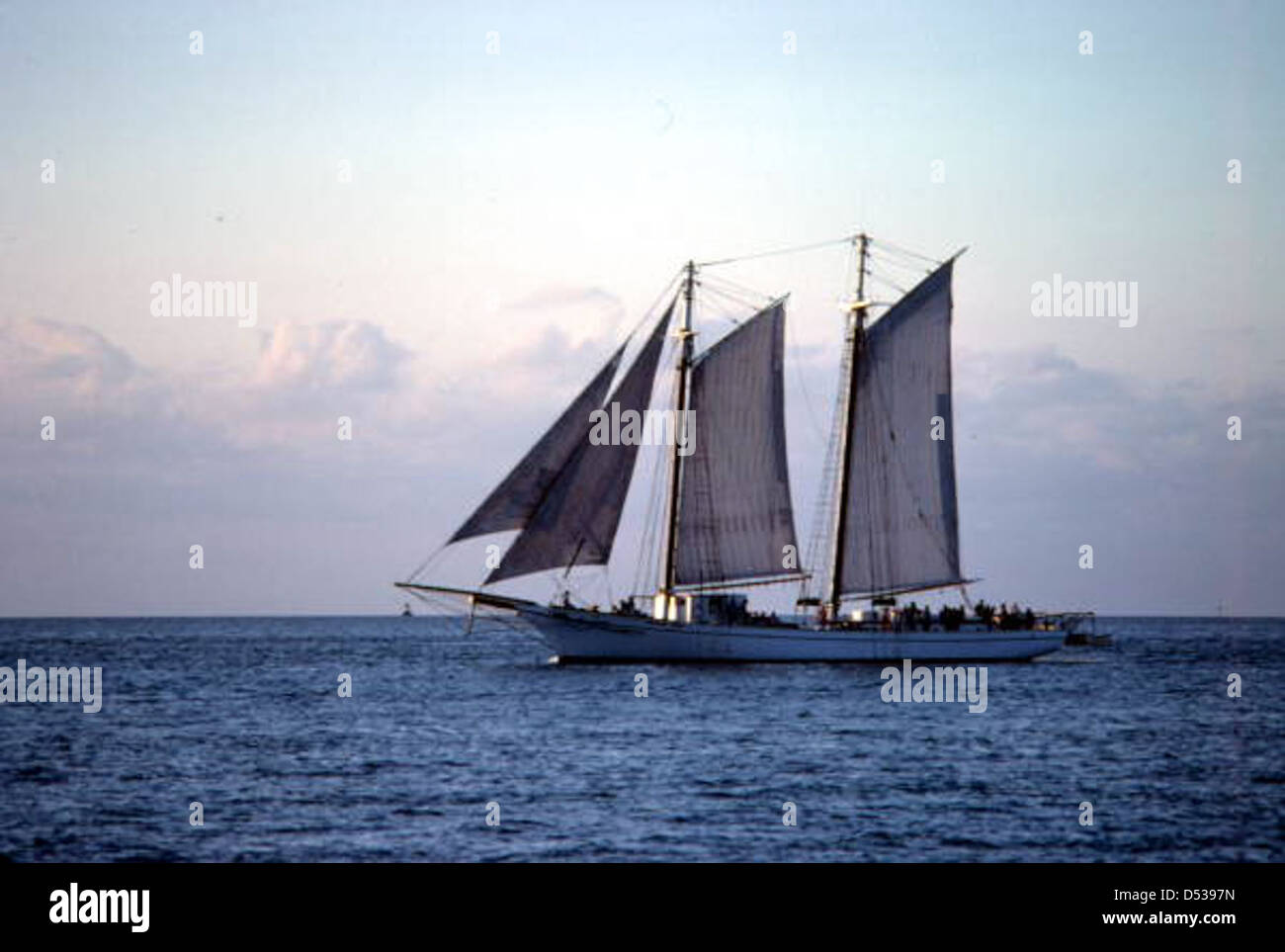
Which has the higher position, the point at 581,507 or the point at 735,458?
the point at 735,458

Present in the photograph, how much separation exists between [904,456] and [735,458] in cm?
879

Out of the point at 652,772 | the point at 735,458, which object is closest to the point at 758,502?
the point at 735,458

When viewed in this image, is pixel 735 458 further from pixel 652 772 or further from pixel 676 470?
pixel 652 772

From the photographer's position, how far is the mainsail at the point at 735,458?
75.4 m

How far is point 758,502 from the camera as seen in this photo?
75938 millimetres

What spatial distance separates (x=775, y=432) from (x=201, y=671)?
4117 centimetres

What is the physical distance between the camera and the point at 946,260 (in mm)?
78062

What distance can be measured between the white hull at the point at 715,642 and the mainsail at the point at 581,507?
7091 mm

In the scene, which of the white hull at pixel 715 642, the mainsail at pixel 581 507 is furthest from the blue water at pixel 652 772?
the mainsail at pixel 581 507

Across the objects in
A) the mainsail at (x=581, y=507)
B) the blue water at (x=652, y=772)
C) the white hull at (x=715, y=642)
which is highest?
the mainsail at (x=581, y=507)

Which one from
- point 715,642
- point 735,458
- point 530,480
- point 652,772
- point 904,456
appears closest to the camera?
point 652,772

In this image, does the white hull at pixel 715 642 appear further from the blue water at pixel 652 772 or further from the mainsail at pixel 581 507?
the mainsail at pixel 581 507
